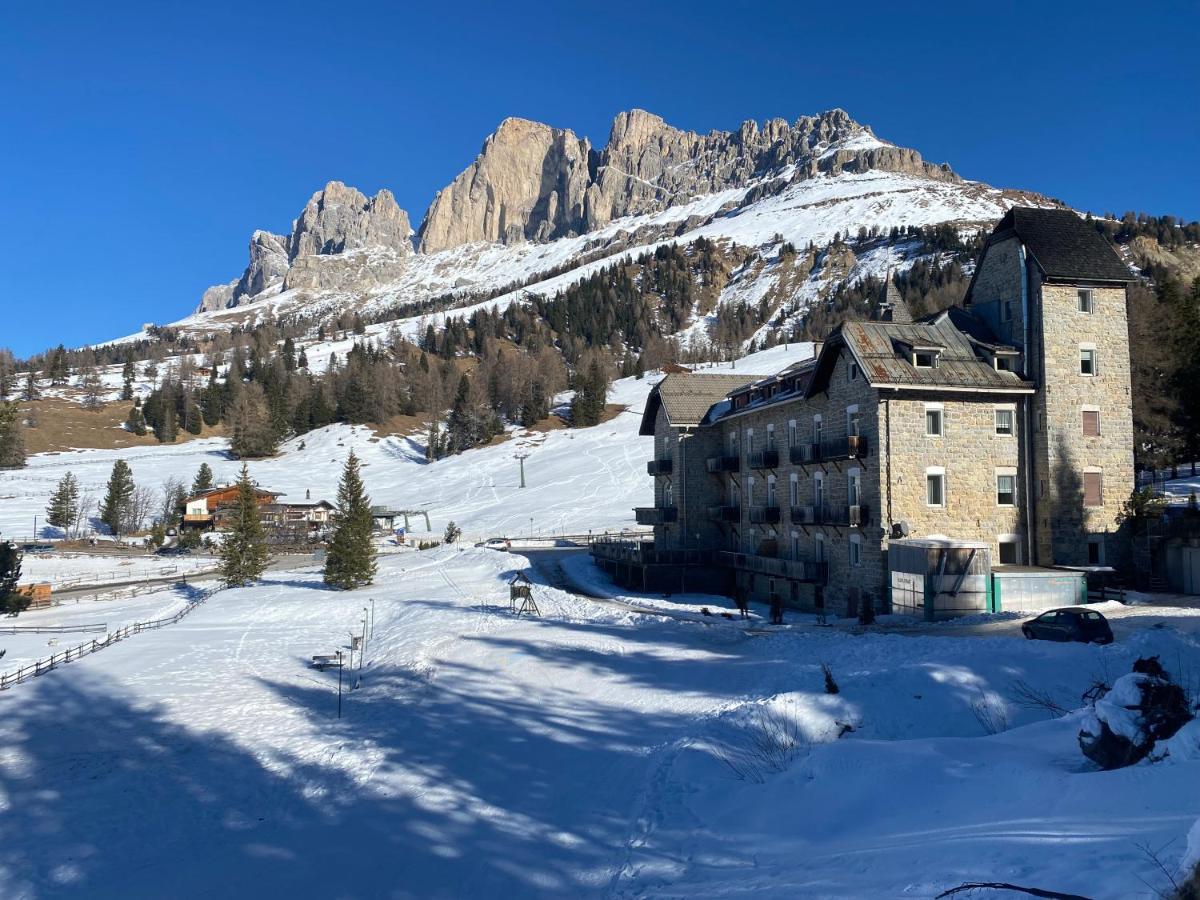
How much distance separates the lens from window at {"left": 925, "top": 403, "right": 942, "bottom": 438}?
34.1 metres

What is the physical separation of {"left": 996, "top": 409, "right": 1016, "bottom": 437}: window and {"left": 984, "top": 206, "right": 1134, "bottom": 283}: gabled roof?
19.2 feet

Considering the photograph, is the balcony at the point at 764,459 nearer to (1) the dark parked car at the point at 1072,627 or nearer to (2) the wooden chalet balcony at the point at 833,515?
(2) the wooden chalet balcony at the point at 833,515

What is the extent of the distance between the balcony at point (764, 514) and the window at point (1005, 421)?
11357 mm

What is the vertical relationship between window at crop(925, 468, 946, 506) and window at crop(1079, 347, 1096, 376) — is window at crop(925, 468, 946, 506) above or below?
below

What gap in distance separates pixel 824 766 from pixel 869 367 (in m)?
23.7

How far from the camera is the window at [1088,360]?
35188mm

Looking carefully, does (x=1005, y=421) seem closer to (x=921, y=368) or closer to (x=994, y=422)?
(x=994, y=422)

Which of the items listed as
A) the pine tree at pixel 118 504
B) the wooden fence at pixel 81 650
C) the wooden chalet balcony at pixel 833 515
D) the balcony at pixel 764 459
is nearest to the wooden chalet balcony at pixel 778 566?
the wooden chalet balcony at pixel 833 515

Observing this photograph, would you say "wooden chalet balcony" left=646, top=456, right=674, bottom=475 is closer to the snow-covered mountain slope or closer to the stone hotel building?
the stone hotel building

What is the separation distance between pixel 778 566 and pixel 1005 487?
10.7 m

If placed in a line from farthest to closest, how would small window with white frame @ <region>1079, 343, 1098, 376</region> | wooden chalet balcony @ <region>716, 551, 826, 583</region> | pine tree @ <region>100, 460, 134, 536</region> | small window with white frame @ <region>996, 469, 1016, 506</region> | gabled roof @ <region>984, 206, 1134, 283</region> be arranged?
pine tree @ <region>100, 460, 134, 536</region>, wooden chalet balcony @ <region>716, 551, 826, 583</region>, small window with white frame @ <region>1079, 343, 1098, 376</region>, gabled roof @ <region>984, 206, 1134, 283</region>, small window with white frame @ <region>996, 469, 1016, 506</region>

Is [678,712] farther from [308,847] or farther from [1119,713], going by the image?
[1119,713]

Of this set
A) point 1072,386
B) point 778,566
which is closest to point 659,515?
point 778,566

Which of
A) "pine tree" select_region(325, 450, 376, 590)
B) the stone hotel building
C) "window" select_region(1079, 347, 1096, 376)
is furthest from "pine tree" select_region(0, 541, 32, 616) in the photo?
"window" select_region(1079, 347, 1096, 376)
